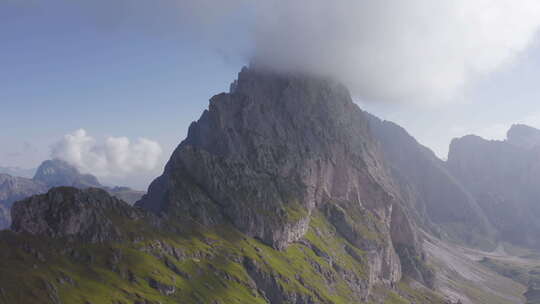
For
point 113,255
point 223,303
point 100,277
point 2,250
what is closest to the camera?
point 2,250

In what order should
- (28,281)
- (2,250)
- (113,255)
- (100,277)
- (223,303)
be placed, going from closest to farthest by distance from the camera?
(28,281) → (2,250) → (100,277) → (113,255) → (223,303)

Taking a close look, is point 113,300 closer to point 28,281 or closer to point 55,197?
point 28,281

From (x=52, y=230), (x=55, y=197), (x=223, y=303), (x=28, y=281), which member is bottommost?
(x=223, y=303)

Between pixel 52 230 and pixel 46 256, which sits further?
pixel 52 230

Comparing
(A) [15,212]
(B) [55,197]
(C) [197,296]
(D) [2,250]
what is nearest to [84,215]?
(B) [55,197]

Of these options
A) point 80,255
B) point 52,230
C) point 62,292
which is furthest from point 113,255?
point 62,292

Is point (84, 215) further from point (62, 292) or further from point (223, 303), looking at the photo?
point (223, 303)

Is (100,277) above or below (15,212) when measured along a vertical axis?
below
